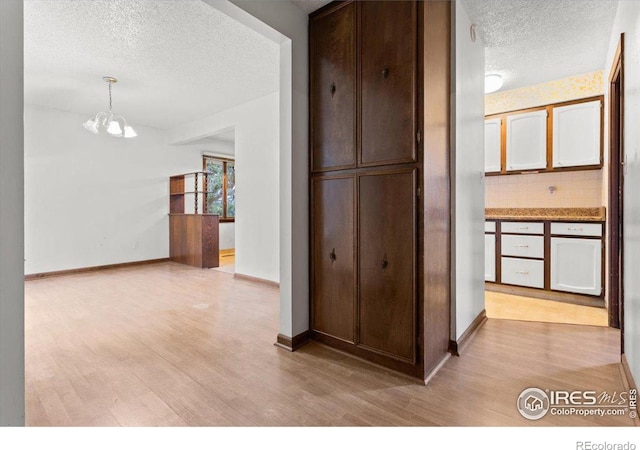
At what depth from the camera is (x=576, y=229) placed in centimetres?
350

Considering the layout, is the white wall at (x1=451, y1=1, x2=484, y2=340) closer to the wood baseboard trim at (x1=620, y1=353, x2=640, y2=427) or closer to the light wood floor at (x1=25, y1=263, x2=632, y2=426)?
the light wood floor at (x1=25, y1=263, x2=632, y2=426)

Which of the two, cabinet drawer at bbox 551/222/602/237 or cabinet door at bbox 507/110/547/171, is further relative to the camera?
cabinet door at bbox 507/110/547/171

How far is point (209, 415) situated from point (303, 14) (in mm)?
2728

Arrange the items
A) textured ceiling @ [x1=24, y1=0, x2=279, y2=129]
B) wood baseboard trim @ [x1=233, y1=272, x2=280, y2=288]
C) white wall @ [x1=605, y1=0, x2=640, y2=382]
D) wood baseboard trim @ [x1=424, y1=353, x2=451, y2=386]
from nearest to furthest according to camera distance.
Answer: white wall @ [x1=605, y1=0, x2=640, y2=382] → wood baseboard trim @ [x1=424, y1=353, x2=451, y2=386] → textured ceiling @ [x1=24, y1=0, x2=279, y2=129] → wood baseboard trim @ [x1=233, y1=272, x2=280, y2=288]

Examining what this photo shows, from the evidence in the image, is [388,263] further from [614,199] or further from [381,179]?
[614,199]

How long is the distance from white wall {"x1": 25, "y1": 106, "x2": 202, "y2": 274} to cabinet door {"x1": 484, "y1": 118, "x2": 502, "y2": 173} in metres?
5.72

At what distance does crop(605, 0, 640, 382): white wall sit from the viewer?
1775 mm

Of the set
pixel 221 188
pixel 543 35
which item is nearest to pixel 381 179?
pixel 543 35

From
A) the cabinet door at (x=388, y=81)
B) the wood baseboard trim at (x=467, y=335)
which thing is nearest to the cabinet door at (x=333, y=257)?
the cabinet door at (x=388, y=81)

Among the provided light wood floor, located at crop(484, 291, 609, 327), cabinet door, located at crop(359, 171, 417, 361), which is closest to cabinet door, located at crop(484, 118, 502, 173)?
light wood floor, located at crop(484, 291, 609, 327)

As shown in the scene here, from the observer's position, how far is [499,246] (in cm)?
399

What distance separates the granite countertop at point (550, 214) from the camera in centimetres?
352

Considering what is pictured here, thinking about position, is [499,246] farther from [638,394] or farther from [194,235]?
[194,235]

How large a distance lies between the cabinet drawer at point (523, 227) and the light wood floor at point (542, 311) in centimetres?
78
